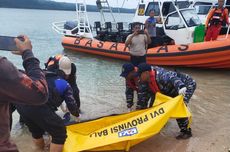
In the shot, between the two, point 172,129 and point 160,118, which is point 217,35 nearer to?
point 172,129

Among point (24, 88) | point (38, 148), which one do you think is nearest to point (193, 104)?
point (38, 148)

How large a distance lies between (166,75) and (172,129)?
93cm

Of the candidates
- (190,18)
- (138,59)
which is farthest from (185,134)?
(190,18)

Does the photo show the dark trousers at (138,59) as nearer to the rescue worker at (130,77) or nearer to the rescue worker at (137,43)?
the rescue worker at (137,43)

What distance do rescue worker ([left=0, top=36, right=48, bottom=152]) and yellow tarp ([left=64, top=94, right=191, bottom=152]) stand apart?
2226 mm

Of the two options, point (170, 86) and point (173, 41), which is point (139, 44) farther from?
point (170, 86)

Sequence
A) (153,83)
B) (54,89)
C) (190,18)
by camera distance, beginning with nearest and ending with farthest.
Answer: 1. (54,89)
2. (153,83)
3. (190,18)

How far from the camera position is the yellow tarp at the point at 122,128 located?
13.8 feet

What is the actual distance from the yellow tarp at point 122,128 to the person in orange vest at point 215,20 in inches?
226

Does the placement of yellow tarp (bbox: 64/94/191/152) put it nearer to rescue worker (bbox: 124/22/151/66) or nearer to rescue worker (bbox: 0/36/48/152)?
rescue worker (bbox: 0/36/48/152)

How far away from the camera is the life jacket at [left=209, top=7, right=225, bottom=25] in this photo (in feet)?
31.4

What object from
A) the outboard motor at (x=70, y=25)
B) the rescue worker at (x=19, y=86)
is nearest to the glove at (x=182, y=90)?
the rescue worker at (x=19, y=86)

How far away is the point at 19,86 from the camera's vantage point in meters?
1.69

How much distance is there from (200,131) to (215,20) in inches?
216
